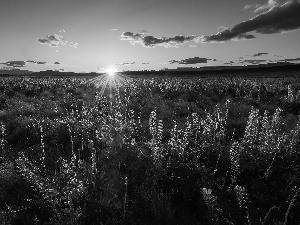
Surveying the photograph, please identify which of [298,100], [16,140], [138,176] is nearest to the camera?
[138,176]

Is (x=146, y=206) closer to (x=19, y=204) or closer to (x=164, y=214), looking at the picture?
(x=164, y=214)

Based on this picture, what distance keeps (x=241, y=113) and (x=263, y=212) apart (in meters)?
7.38

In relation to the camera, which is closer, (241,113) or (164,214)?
(164,214)

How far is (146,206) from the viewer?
14.6 feet

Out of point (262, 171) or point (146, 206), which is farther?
point (262, 171)

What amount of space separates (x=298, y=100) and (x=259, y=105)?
6.17 ft

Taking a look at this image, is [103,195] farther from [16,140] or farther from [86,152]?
[16,140]

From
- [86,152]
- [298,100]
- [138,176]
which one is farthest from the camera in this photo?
[298,100]

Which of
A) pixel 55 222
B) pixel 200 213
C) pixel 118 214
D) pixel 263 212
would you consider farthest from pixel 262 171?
pixel 55 222

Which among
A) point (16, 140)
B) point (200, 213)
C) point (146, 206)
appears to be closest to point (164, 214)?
point (146, 206)

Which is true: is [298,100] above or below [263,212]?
above

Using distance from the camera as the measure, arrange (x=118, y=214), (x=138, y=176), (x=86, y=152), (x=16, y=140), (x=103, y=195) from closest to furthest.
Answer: (x=118, y=214) → (x=103, y=195) → (x=138, y=176) → (x=86, y=152) → (x=16, y=140)

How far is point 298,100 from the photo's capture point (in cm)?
1340

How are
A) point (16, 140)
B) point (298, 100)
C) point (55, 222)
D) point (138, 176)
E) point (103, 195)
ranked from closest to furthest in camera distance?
point (55, 222) → point (103, 195) → point (138, 176) → point (16, 140) → point (298, 100)
